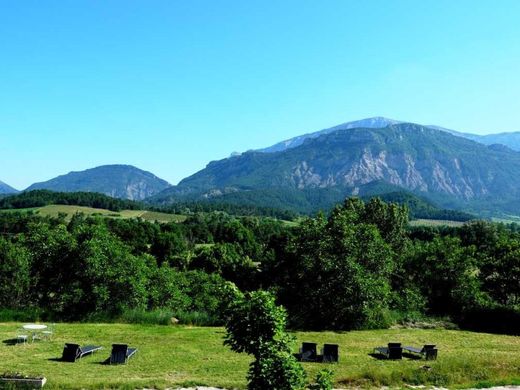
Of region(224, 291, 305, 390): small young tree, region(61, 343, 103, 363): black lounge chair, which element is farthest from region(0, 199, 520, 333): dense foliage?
region(224, 291, 305, 390): small young tree

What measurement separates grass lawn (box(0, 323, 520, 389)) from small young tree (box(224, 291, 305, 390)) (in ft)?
18.9

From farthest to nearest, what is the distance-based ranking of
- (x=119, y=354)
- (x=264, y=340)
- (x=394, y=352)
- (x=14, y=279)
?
(x=14, y=279), (x=394, y=352), (x=119, y=354), (x=264, y=340)

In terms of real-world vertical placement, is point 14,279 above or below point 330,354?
above

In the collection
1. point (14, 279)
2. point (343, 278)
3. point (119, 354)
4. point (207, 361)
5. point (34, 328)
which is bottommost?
point (207, 361)

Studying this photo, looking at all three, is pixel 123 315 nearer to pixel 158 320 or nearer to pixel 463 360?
pixel 158 320

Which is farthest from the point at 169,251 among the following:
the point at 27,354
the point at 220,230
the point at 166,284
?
the point at 27,354

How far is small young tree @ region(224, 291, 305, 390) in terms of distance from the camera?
31.9ft

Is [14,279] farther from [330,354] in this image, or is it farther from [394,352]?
[394,352]

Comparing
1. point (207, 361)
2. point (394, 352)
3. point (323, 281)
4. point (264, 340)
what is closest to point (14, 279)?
point (207, 361)

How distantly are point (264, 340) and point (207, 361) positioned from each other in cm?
974

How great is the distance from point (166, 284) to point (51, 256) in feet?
33.0

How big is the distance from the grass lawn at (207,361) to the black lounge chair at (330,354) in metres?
0.45

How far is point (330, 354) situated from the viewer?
19500 mm

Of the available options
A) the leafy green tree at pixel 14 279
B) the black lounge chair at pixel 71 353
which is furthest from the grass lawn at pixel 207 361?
the leafy green tree at pixel 14 279
